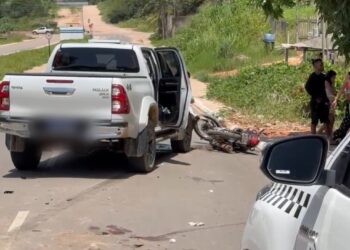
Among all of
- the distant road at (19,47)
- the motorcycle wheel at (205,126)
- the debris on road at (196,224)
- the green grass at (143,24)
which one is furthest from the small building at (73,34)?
the debris on road at (196,224)

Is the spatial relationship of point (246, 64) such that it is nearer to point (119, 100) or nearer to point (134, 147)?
point (134, 147)

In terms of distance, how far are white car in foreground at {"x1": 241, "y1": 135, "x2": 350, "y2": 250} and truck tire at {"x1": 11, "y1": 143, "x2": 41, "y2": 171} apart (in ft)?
26.0

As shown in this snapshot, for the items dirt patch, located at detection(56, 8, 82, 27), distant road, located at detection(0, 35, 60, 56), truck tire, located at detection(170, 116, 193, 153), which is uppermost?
truck tire, located at detection(170, 116, 193, 153)

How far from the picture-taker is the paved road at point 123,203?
7.31 m

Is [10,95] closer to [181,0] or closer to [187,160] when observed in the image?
[187,160]

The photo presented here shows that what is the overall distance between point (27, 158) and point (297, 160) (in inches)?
332

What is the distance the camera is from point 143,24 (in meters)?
106

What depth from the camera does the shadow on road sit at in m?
10.9

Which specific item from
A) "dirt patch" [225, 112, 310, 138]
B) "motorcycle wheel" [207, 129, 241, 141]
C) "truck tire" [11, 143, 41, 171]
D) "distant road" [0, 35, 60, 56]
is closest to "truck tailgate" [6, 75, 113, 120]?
"truck tire" [11, 143, 41, 171]

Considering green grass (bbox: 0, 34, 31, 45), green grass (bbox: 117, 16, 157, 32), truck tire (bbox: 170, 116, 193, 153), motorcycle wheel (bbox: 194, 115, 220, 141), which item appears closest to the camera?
truck tire (bbox: 170, 116, 193, 153)

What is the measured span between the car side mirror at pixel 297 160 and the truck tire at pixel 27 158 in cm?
815

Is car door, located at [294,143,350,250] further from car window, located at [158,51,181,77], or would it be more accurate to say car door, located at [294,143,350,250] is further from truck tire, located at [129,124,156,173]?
car window, located at [158,51,181,77]

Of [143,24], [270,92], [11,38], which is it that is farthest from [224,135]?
[11,38]

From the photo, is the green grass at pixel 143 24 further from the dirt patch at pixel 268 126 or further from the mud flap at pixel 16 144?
the mud flap at pixel 16 144
